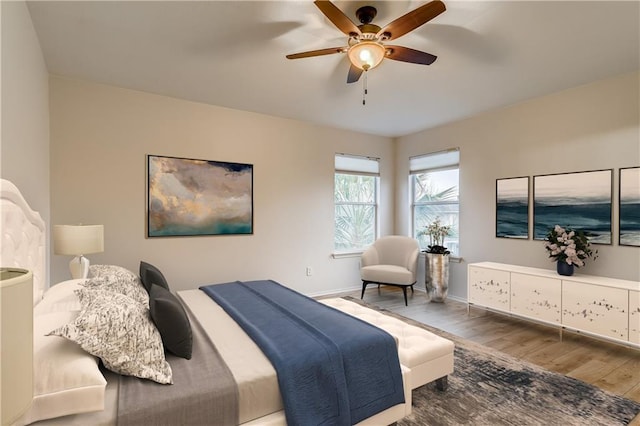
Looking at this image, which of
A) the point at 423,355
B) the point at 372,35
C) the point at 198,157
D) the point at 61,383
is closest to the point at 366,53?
the point at 372,35

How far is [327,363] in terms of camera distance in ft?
5.27

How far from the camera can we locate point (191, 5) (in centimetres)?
211

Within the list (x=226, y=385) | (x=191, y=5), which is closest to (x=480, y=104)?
(x=191, y=5)

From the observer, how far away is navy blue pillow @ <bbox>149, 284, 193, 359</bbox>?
155cm

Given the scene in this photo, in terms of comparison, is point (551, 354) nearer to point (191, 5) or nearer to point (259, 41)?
point (259, 41)

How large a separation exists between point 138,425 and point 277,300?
4.50ft

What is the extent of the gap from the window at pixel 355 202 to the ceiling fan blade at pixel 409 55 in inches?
110

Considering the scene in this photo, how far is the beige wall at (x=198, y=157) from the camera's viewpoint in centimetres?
329

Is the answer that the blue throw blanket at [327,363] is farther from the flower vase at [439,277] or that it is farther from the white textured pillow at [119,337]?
the flower vase at [439,277]


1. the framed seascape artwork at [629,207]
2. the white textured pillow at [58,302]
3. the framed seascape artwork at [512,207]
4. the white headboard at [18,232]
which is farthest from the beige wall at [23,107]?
the framed seascape artwork at [629,207]

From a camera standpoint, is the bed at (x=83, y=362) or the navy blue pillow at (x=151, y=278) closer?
the bed at (x=83, y=362)

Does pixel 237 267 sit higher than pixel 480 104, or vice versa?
pixel 480 104

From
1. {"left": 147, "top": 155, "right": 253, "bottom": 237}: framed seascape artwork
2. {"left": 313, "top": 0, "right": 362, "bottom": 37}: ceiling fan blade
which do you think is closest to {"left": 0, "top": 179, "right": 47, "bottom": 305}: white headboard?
{"left": 147, "top": 155, "right": 253, "bottom": 237}: framed seascape artwork

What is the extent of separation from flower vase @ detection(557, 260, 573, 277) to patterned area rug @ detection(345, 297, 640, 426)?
118cm
